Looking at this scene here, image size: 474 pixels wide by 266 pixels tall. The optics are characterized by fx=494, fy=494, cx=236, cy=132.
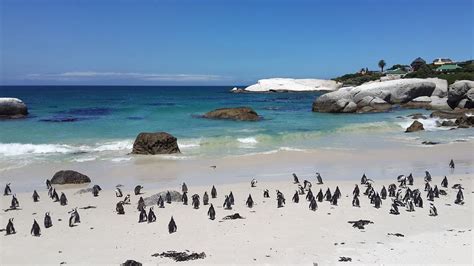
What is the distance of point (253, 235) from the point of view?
36.4ft

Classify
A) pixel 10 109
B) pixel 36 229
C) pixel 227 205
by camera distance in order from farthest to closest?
pixel 10 109
pixel 227 205
pixel 36 229

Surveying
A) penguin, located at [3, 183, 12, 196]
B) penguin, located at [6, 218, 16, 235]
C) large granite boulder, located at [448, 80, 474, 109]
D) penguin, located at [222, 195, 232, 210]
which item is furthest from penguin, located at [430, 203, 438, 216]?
large granite boulder, located at [448, 80, 474, 109]

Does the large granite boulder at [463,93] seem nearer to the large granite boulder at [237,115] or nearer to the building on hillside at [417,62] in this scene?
the large granite boulder at [237,115]

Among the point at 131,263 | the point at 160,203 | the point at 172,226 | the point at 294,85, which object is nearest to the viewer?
the point at 131,263

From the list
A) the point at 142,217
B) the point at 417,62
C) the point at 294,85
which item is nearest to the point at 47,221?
the point at 142,217

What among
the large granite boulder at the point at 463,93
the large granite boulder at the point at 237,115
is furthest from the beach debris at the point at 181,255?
the large granite boulder at the point at 463,93

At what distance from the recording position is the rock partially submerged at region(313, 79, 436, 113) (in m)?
51.7

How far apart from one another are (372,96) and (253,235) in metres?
45.3

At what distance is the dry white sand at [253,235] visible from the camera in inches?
383

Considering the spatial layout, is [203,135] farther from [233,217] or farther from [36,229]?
[36,229]

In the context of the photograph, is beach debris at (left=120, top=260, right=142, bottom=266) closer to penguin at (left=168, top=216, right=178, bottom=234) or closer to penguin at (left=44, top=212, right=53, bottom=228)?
penguin at (left=168, top=216, right=178, bottom=234)

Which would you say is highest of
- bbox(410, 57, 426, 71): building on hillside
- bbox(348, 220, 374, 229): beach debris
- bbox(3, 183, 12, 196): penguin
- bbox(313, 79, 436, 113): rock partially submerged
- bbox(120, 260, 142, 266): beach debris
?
bbox(410, 57, 426, 71): building on hillside

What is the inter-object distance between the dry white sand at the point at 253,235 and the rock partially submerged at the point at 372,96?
124ft

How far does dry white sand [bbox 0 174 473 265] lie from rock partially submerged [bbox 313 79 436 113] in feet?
124
